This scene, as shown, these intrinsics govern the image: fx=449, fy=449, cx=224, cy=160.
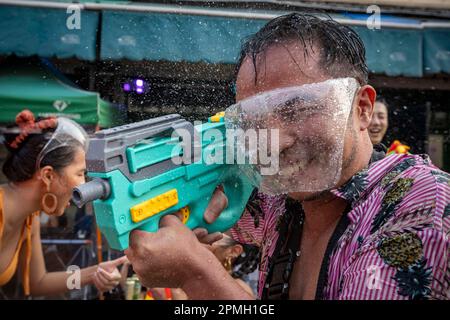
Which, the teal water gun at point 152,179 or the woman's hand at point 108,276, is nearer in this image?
the teal water gun at point 152,179

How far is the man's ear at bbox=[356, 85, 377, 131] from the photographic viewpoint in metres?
0.88

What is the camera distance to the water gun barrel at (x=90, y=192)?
2.40 ft

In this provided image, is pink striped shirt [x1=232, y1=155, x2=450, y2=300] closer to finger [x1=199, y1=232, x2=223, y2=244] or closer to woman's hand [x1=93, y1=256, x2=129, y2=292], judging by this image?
finger [x1=199, y1=232, x2=223, y2=244]

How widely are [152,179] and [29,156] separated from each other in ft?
4.27

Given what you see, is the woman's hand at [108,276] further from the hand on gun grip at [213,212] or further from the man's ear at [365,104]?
the man's ear at [365,104]

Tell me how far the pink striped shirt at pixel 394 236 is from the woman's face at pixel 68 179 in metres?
1.18

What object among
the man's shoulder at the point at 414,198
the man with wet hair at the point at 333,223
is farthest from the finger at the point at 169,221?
the man's shoulder at the point at 414,198

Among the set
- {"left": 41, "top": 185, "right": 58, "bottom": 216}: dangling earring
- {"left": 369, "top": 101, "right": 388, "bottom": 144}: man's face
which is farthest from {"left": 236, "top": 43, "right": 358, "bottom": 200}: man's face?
{"left": 41, "top": 185, "right": 58, "bottom": 216}: dangling earring

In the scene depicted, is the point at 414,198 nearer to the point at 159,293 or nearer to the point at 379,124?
the point at 379,124

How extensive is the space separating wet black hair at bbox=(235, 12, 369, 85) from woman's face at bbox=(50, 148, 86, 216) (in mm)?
1055

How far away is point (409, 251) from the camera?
680 millimetres

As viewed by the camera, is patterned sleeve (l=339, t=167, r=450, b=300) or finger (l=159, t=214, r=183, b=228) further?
finger (l=159, t=214, r=183, b=228)
